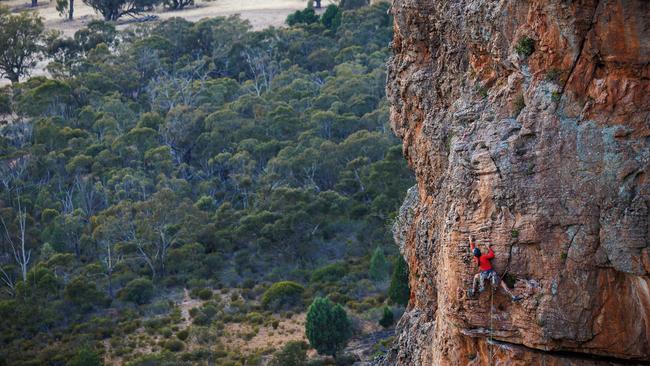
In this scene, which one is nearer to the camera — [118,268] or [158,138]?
[118,268]

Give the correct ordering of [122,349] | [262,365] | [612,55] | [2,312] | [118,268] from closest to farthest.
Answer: [612,55]
[262,365]
[122,349]
[2,312]
[118,268]

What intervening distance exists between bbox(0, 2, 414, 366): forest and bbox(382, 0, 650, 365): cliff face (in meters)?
20.9

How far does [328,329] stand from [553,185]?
78.0 feet

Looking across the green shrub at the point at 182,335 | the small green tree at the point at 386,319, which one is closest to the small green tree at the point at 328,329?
the small green tree at the point at 386,319

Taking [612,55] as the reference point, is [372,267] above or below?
below

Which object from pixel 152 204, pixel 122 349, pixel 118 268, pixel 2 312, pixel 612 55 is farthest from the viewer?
pixel 152 204

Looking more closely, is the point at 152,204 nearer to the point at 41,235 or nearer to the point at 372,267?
the point at 41,235

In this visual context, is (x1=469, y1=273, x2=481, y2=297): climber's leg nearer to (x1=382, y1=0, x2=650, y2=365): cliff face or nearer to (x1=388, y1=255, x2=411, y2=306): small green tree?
(x1=382, y1=0, x2=650, y2=365): cliff face

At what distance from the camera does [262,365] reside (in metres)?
34.3

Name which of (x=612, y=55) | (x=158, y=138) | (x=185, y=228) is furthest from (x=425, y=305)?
(x=158, y=138)

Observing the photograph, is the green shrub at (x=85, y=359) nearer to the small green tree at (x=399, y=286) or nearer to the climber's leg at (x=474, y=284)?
the small green tree at (x=399, y=286)

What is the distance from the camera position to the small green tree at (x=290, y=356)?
33.2 meters

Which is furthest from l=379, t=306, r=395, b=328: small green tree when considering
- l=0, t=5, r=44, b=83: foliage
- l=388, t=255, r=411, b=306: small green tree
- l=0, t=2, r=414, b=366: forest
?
l=0, t=5, r=44, b=83: foliage

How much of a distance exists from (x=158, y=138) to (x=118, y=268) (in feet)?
49.9
